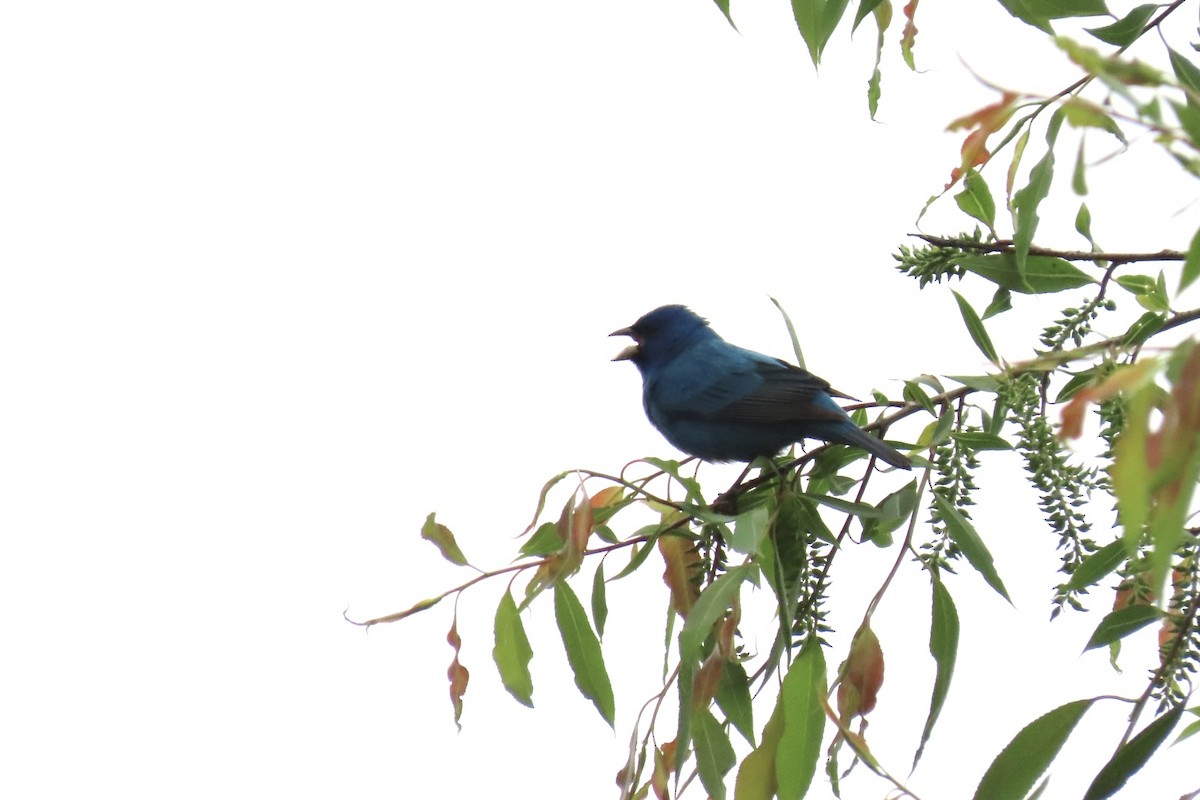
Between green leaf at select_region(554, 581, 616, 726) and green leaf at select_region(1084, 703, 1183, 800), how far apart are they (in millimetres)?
1106

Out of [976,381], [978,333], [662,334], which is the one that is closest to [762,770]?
[976,381]

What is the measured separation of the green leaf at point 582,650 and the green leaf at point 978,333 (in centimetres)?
113

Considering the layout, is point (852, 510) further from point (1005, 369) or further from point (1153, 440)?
point (1153, 440)

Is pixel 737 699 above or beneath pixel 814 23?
beneath

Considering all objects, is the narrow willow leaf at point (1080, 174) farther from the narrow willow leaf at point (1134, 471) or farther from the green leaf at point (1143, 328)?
the green leaf at point (1143, 328)

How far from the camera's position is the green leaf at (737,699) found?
320cm

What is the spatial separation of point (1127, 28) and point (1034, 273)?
59 cm

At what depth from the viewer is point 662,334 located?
22.5 ft

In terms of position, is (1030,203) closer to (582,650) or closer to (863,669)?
(863,669)

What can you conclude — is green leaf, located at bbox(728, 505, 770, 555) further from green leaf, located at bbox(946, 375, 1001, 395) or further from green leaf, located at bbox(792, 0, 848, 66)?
green leaf, located at bbox(792, 0, 848, 66)

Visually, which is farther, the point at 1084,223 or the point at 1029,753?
the point at 1084,223

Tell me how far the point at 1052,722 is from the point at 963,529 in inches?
17.1

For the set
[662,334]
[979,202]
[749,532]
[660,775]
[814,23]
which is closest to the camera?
[749,532]

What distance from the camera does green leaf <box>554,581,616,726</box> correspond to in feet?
10.9
